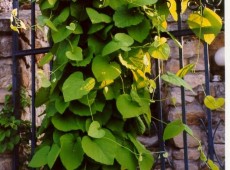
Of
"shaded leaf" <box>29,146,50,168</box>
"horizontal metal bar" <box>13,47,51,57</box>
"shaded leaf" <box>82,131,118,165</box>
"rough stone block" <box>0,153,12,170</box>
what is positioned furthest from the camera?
"rough stone block" <box>0,153,12,170</box>

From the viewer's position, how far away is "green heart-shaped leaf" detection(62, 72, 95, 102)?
1.31m

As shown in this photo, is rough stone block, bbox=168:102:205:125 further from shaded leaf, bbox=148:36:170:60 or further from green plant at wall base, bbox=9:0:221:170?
shaded leaf, bbox=148:36:170:60

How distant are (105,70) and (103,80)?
0.12 ft

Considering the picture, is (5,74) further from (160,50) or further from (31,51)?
(160,50)

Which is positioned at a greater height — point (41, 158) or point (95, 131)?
point (95, 131)

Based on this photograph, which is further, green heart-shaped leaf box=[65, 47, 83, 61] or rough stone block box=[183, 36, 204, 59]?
rough stone block box=[183, 36, 204, 59]

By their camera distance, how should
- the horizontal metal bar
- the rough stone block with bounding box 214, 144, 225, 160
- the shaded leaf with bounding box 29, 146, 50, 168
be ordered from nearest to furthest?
the shaded leaf with bounding box 29, 146, 50, 168 → the horizontal metal bar → the rough stone block with bounding box 214, 144, 225, 160

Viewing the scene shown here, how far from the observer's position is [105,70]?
1.33 m

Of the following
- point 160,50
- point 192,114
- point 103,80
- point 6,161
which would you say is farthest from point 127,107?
point 192,114

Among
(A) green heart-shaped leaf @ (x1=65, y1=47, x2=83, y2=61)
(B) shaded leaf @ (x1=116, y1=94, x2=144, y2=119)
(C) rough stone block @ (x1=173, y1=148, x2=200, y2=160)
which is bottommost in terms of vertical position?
(C) rough stone block @ (x1=173, y1=148, x2=200, y2=160)

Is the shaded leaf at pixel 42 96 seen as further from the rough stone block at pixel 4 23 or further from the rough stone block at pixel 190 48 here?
the rough stone block at pixel 190 48

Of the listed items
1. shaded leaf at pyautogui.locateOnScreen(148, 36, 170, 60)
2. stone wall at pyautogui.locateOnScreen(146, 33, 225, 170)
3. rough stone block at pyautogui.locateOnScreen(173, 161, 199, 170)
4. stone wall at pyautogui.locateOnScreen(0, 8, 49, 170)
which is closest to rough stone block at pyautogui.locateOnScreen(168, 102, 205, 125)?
stone wall at pyautogui.locateOnScreen(146, 33, 225, 170)

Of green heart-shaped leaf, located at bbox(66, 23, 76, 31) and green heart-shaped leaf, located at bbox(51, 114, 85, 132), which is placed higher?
green heart-shaped leaf, located at bbox(66, 23, 76, 31)

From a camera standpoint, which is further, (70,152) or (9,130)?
(9,130)
